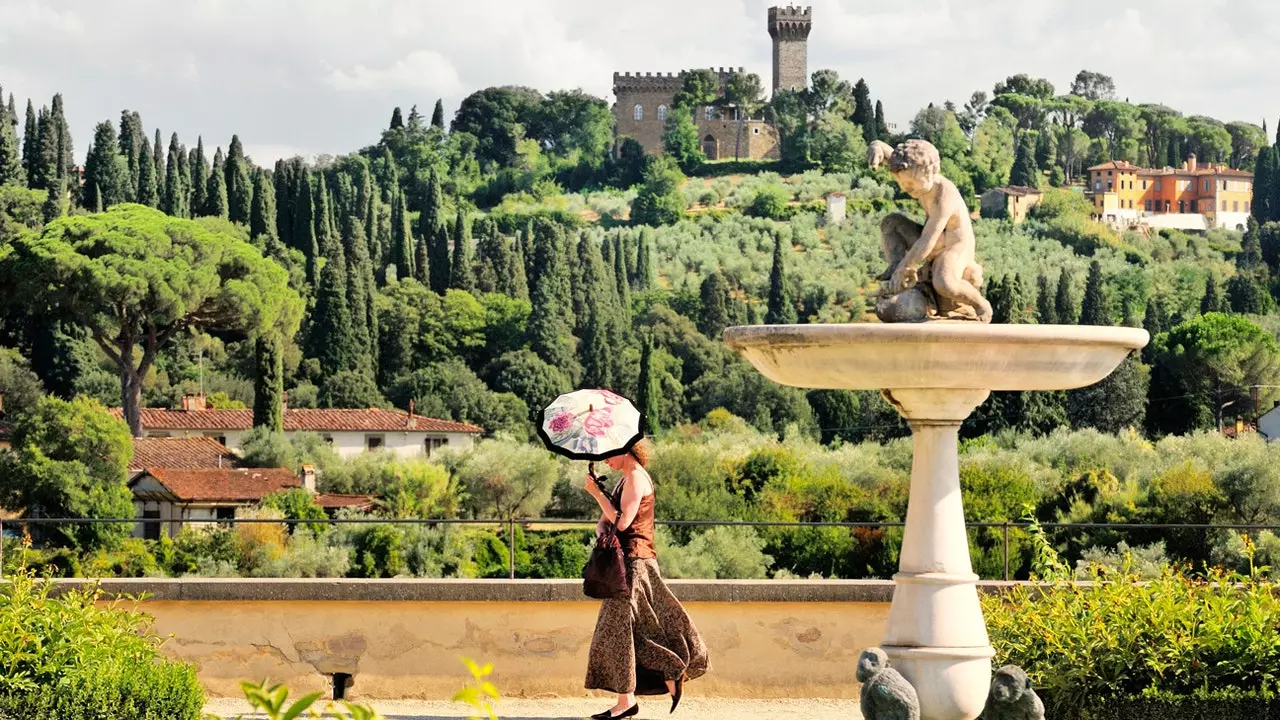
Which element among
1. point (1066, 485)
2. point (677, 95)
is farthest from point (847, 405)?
point (677, 95)

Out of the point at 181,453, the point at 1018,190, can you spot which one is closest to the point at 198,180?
the point at 181,453

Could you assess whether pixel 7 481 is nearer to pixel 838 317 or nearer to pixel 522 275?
pixel 522 275

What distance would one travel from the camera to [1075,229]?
393ft

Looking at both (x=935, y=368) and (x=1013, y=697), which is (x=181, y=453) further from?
(x=1013, y=697)

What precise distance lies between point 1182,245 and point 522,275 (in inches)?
2183

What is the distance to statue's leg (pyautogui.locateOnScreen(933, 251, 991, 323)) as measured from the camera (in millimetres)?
7344

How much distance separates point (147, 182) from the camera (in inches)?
2943

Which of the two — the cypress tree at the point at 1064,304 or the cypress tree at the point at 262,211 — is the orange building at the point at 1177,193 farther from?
the cypress tree at the point at 262,211

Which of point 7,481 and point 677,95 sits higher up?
point 677,95

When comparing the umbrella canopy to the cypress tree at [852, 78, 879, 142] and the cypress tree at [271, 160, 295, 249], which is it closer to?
the cypress tree at [271, 160, 295, 249]

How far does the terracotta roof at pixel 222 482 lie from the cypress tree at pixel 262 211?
→ 2823cm

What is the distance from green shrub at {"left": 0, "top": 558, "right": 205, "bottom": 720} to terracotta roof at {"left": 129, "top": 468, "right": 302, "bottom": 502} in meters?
37.1

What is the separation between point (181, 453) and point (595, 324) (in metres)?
28.4

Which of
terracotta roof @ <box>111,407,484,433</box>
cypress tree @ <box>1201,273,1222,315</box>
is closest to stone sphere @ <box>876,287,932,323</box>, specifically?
terracotta roof @ <box>111,407,484,433</box>
